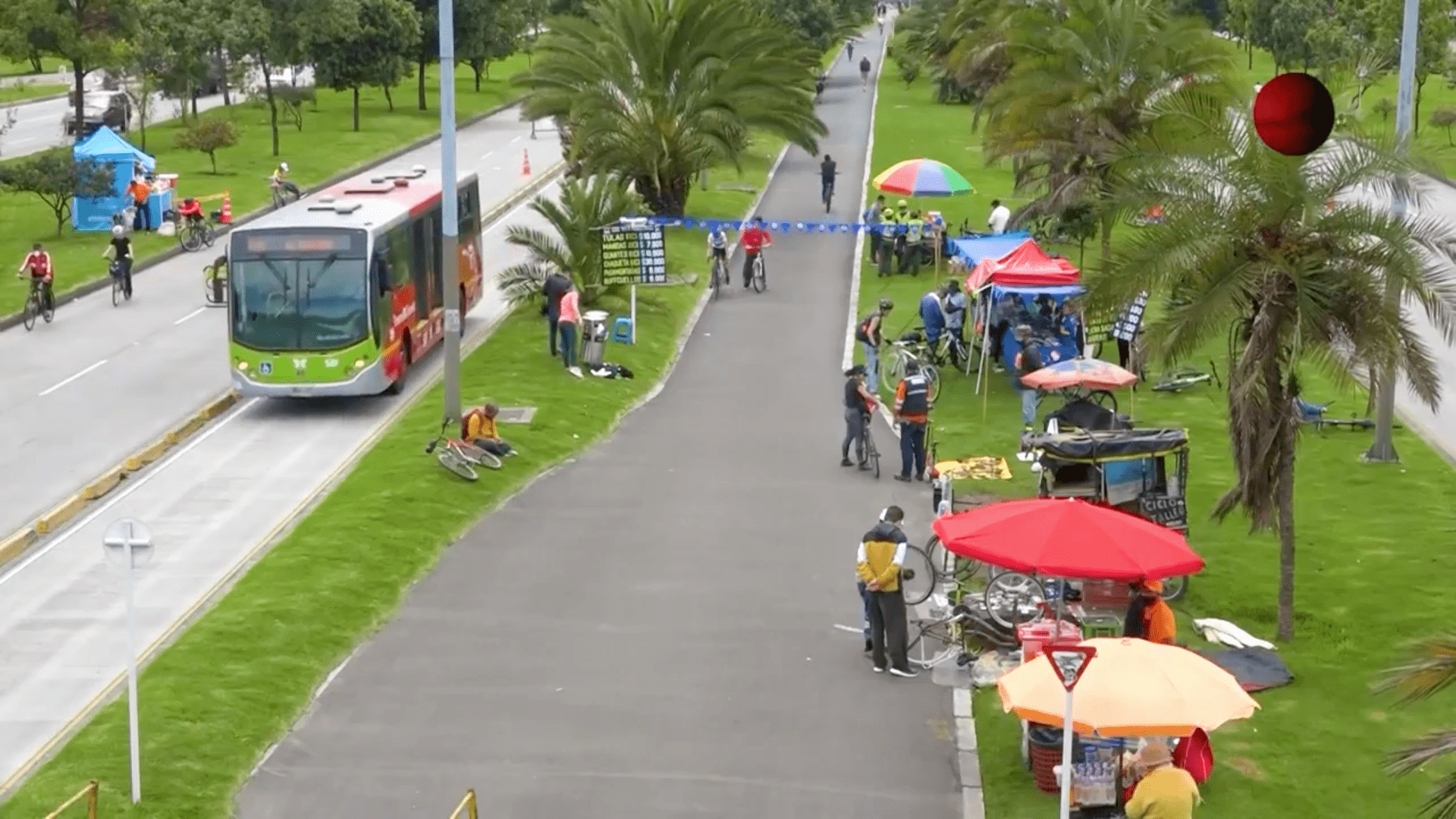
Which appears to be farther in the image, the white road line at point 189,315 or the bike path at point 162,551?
the white road line at point 189,315

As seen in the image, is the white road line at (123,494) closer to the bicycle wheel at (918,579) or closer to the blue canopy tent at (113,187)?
the bicycle wheel at (918,579)

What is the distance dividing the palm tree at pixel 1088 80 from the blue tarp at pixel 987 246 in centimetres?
297

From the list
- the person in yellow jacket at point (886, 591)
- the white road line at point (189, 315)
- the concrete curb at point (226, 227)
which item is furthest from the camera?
the concrete curb at point (226, 227)

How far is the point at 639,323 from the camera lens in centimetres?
3456

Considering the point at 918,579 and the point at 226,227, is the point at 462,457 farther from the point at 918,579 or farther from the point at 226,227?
the point at 226,227

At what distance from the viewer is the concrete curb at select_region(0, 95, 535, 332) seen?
3745cm

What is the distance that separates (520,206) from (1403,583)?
35.3 metres

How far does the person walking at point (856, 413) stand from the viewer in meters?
24.7

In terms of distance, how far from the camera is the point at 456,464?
78.6 feet

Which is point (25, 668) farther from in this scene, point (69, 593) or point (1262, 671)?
point (1262, 671)

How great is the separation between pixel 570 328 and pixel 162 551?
10275 millimetres

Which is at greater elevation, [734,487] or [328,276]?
[328,276]

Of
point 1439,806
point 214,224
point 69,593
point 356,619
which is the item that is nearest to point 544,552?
point 356,619

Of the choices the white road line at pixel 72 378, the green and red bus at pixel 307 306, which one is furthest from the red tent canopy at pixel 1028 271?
the white road line at pixel 72 378
